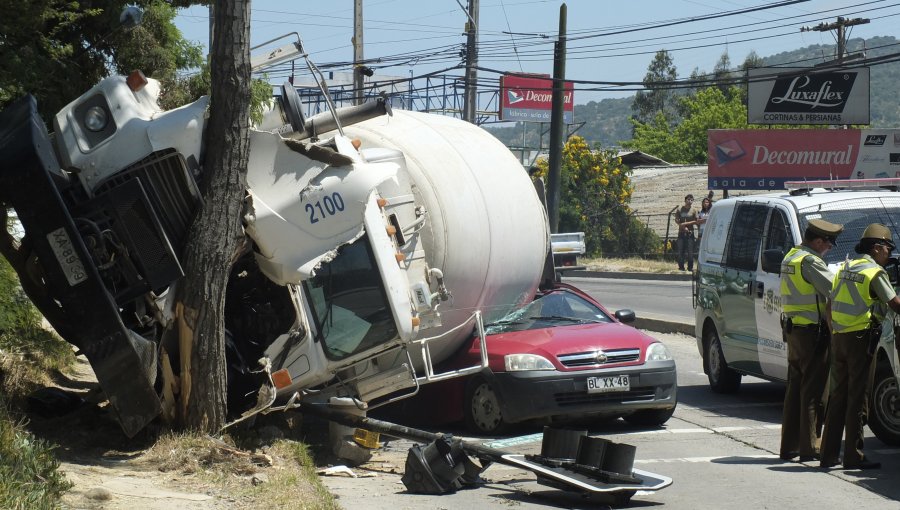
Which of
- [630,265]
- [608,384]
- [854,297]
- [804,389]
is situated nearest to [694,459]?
[804,389]

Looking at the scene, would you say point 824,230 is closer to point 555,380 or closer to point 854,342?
A: point 854,342

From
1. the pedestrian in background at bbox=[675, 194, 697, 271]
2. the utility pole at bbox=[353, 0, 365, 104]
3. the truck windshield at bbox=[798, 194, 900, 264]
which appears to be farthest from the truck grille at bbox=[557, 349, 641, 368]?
the utility pole at bbox=[353, 0, 365, 104]

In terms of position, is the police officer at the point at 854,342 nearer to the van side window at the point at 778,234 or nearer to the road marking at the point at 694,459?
the road marking at the point at 694,459

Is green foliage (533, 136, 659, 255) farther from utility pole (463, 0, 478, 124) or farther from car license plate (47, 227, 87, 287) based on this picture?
car license plate (47, 227, 87, 287)

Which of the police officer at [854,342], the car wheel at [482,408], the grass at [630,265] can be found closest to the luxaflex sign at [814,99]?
the grass at [630,265]

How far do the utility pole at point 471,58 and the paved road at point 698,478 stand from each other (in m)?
26.0

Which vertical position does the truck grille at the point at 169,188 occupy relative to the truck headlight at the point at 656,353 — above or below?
above

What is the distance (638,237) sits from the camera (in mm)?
44625

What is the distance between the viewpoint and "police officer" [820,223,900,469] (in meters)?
8.94

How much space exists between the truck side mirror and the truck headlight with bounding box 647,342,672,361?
4.03ft

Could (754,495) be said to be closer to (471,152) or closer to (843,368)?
(843,368)

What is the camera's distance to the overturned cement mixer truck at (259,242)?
7941mm

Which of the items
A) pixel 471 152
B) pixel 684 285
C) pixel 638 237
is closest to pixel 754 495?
pixel 471 152

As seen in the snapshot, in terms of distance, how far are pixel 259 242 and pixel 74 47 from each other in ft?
20.1
